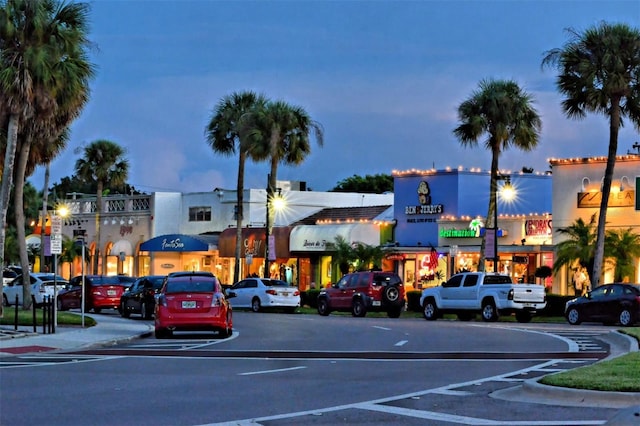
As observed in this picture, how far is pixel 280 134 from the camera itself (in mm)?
62875

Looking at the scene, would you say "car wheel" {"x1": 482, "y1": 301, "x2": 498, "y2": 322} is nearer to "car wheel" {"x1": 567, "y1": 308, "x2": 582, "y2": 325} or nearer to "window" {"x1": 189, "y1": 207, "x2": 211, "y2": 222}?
"car wheel" {"x1": 567, "y1": 308, "x2": 582, "y2": 325}

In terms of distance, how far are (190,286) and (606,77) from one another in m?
22.3

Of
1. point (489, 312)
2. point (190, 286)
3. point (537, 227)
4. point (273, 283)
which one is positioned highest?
point (537, 227)

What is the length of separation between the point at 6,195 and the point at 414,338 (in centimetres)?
1527

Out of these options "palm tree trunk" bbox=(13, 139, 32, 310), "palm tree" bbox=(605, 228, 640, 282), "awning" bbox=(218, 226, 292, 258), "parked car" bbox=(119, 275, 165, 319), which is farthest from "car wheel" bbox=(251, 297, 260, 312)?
"awning" bbox=(218, 226, 292, 258)

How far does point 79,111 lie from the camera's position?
140ft

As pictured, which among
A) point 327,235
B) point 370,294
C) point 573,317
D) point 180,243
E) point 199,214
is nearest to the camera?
point 573,317

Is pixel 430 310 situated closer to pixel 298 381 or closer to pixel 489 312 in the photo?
pixel 489 312

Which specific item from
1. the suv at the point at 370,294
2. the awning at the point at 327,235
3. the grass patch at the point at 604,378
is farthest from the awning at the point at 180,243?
the grass patch at the point at 604,378

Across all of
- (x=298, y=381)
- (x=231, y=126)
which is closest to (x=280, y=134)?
(x=231, y=126)

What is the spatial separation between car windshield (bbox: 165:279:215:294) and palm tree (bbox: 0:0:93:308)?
9.39 meters

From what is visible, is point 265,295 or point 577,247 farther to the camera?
point 265,295

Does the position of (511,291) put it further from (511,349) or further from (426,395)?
(426,395)

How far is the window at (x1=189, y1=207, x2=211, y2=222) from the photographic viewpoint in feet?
249
